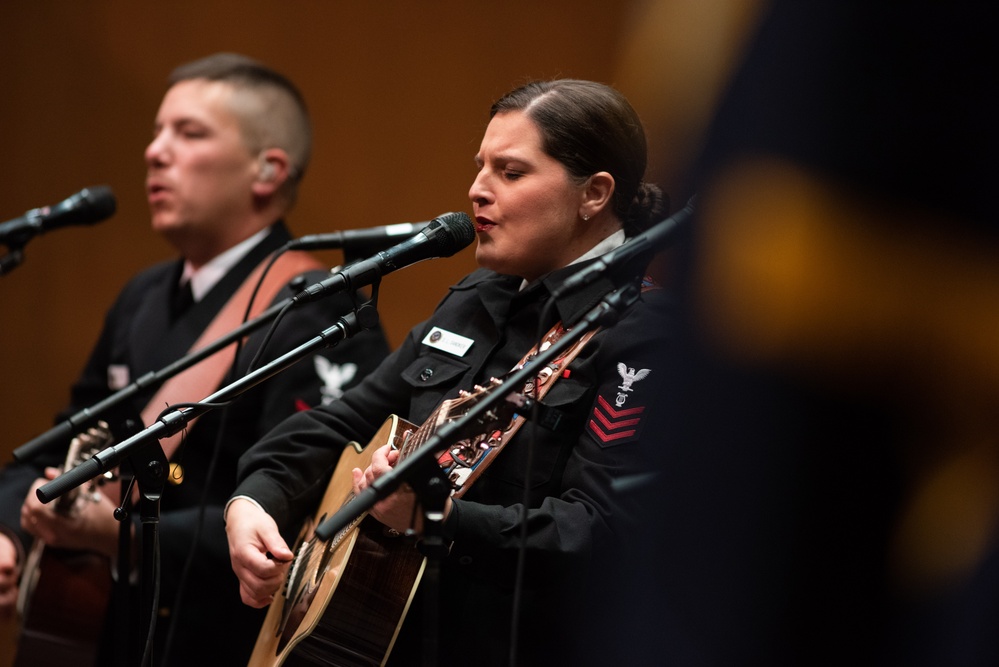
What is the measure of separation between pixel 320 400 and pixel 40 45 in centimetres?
249

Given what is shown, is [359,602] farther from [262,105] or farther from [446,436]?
[262,105]

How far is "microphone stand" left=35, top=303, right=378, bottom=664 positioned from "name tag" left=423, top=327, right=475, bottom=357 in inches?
10.0

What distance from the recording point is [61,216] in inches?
96.6

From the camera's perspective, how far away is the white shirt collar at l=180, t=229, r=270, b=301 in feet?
10.4

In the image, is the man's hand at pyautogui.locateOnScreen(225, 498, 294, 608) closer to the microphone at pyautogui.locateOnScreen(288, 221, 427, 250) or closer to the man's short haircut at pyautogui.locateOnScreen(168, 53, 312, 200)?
the microphone at pyautogui.locateOnScreen(288, 221, 427, 250)

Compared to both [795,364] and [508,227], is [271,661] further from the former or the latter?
[795,364]

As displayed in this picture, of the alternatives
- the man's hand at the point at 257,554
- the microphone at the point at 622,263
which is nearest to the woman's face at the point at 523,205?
the microphone at the point at 622,263

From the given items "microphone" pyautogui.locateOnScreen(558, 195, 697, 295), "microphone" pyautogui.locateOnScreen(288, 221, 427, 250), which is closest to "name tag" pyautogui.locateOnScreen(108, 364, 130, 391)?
"microphone" pyautogui.locateOnScreen(288, 221, 427, 250)

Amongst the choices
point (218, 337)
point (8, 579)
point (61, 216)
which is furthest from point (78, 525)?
point (61, 216)

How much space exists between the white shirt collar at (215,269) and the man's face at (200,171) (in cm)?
4

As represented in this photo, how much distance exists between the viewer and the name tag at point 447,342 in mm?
2035

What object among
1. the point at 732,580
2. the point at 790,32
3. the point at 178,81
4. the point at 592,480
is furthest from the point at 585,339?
the point at 178,81

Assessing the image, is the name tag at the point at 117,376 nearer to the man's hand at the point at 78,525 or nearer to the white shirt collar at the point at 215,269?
the white shirt collar at the point at 215,269

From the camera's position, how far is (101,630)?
2.69m
